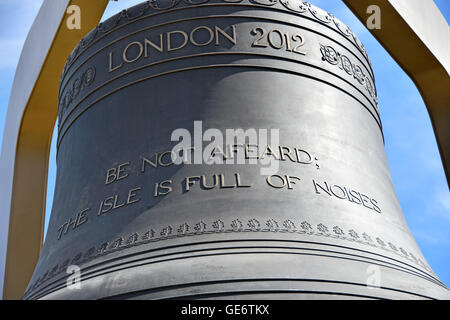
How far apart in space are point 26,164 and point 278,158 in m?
4.20

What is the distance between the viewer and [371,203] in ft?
12.9

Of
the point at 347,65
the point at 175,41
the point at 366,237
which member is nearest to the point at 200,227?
the point at 366,237

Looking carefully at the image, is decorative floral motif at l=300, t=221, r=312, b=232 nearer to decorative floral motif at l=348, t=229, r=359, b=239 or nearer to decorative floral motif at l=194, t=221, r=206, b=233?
decorative floral motif at l=348, t=229, r=359, b=239

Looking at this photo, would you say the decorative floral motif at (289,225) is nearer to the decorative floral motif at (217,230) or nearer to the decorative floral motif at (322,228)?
the decorative floral motif at (217,230)

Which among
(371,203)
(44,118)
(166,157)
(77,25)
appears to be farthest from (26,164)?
(371,203)

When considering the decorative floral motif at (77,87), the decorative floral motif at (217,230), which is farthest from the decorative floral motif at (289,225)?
the decorative floral motif at (77,87)

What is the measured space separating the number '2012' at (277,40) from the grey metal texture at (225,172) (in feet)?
0.04

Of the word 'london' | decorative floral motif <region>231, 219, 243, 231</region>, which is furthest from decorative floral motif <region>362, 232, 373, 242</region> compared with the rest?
the word 'london'

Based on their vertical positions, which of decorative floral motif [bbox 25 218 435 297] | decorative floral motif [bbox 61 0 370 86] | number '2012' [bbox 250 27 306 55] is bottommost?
decorative floral motif [bbox 25 218 435 297]

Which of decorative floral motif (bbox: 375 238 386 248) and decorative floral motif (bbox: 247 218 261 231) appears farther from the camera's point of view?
decorative floral motif (bbox: 375 238 386 248)

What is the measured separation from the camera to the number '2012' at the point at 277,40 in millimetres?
4227

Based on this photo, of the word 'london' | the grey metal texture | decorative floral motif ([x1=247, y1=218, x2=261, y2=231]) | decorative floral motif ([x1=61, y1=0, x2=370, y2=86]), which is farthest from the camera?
decorative floral motif ([x1=61, y1=0, x2=370, y2=86])

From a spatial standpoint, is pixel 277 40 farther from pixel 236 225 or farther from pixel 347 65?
pixel 236 225

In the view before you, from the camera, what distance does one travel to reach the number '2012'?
4.23 m
